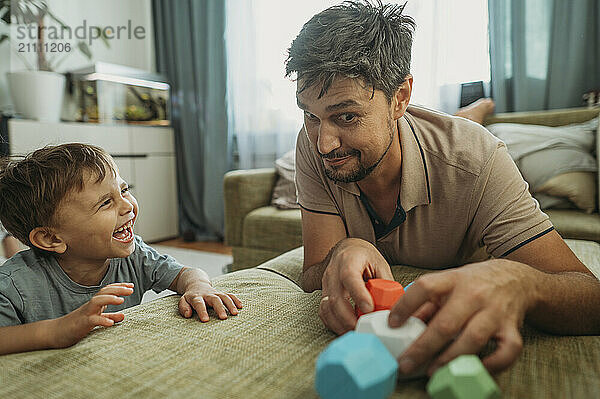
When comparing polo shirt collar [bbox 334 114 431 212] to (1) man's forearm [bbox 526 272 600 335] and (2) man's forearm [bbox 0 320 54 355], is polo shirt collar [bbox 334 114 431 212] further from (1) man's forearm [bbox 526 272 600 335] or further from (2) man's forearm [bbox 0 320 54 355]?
(2) man's forearm [bbox 0 320 54 355]

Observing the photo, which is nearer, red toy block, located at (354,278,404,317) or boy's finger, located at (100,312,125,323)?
red toy block, located at (354,278,404,317)

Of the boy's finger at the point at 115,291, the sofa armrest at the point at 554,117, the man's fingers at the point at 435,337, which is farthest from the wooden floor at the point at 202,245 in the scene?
the man's fingers at the point at 435,337

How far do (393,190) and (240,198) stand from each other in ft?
4.56

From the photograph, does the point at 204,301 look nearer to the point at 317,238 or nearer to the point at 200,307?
the point at 200,307

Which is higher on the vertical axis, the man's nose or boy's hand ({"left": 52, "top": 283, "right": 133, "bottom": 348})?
the man's nose

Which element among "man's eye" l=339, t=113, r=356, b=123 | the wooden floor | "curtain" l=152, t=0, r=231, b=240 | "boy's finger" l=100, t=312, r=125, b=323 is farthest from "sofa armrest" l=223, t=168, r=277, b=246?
"boy's finger" l=100, t=312, r=125, b=323

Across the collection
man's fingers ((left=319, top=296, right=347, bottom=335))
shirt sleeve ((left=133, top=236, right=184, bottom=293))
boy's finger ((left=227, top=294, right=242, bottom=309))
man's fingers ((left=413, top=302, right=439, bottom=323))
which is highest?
man's fingers ((left=413, top=302, right=439, bottom=323))

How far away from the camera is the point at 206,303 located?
30.6 inches

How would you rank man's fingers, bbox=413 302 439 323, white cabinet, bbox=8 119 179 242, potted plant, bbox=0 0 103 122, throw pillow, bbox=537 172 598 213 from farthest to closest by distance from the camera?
white cabinet, bbox=8 119 179 242
potted plant, bbox=0 0 103 122
throw pillow, bbox=537 172 598 213
man's fingers, bbox=413 302 439 323

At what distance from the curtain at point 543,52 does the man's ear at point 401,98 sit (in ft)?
5.74

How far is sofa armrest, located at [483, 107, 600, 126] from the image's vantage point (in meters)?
2.00

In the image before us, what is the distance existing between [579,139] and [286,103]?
189cm

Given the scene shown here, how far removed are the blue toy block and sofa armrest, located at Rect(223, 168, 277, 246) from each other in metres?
1.91

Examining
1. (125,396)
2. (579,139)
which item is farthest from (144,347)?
(579,139)
